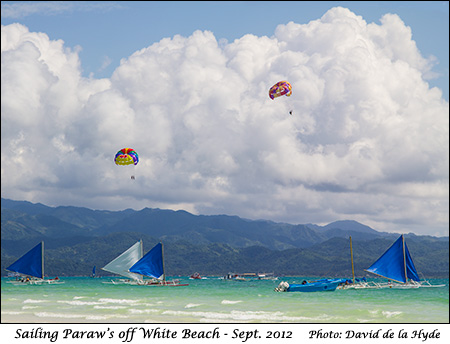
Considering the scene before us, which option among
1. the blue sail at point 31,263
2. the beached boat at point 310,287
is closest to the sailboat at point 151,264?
the beached boat at point 310,287

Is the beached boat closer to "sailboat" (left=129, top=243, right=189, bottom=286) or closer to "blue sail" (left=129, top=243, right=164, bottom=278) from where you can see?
"sailboat" (left=129, top=243, right=189, bottom=286)

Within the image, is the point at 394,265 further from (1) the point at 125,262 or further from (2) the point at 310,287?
(1) the point at 125,262

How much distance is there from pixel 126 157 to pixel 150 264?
29.7m

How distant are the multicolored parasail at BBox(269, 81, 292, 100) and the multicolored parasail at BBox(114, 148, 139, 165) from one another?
2416 cm

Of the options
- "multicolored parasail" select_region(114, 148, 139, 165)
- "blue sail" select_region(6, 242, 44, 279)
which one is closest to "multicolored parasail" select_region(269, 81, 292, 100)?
"multicolored parasail" select_region(114, 148, 139, 165)

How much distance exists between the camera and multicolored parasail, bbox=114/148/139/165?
87.8m

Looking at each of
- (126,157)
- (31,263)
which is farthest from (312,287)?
(31,263)

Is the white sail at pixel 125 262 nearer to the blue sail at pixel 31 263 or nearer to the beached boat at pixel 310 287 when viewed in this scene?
the blue sail at pixel 31 263

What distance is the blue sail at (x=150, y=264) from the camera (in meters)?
109

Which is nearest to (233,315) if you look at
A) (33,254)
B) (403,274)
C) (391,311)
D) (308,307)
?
(308,307)

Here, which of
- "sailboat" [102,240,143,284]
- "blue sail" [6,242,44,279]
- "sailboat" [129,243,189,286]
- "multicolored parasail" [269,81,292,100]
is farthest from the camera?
"blue sail" [6,242,44,279]

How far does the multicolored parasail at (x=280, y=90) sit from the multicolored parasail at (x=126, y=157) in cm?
2416
